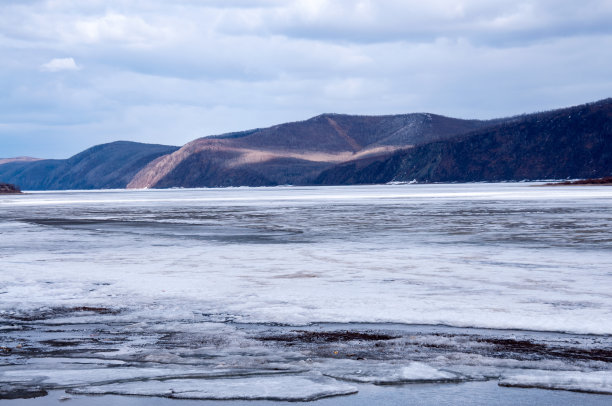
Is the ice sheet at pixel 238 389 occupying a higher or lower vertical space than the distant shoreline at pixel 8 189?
lower

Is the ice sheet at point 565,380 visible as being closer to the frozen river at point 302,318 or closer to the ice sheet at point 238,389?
the frozen river at point 302,318

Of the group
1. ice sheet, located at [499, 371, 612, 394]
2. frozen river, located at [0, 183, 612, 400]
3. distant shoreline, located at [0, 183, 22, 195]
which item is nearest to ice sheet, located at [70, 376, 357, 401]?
frozen river, located at [0, 183, 612, 400]

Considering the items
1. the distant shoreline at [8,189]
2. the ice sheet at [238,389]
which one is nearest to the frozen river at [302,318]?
the ice sheet at [238,389]

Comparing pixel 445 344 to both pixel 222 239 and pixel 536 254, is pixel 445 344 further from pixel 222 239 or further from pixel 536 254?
pixel 222 239

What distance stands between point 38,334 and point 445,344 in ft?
13.3

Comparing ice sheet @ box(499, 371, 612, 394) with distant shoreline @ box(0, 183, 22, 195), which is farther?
distant shoreline @ box(0, 183, 22, 195)

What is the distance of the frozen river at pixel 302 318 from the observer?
5.48 metres

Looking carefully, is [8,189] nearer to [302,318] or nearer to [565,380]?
[302,318]

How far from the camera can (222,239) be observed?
18.9 metres

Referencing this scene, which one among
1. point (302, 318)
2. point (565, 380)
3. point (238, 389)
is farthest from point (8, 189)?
point (565, 380)

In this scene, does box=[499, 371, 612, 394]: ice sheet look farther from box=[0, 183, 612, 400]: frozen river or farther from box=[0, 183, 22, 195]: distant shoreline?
box=[0, 183, 22, 195]: distant shoreline

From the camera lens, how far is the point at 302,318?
26.2 feet

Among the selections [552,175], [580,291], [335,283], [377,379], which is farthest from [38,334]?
[552,175]

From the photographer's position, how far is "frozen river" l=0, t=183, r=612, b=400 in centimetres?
548
